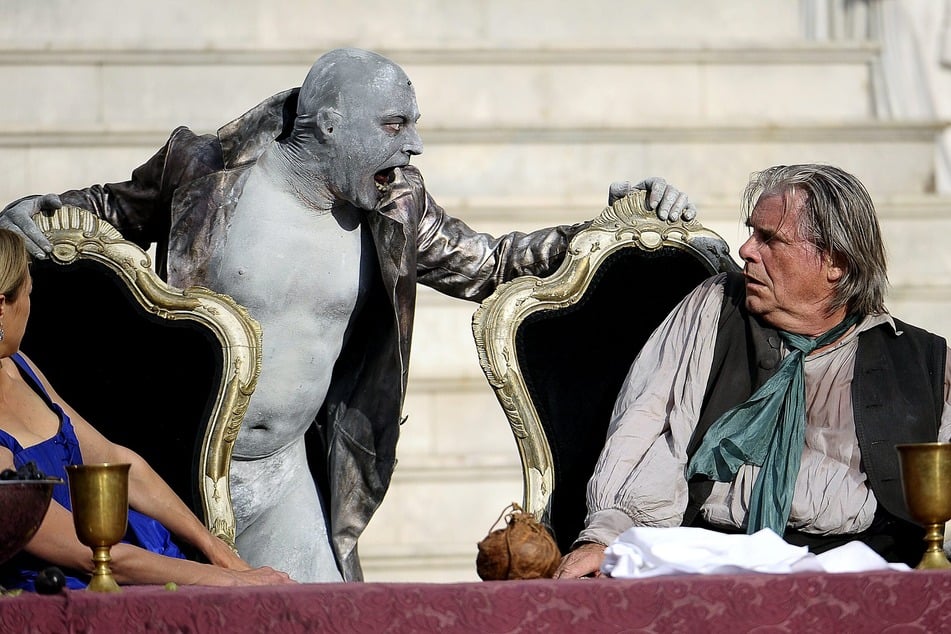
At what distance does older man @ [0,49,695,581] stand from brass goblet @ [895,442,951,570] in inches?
58.1

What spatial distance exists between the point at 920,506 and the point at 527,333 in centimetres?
145

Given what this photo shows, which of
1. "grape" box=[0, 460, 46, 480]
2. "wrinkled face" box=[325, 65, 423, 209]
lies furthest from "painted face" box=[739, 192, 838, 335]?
"grape" box=[0, 460, 46, 480]

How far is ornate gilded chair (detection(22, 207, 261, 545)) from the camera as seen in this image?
161 inches

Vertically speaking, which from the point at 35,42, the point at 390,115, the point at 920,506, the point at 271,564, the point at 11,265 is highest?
the point at 35,42

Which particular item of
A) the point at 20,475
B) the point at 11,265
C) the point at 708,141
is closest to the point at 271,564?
the point at 11,265

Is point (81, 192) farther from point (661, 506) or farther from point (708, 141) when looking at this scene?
point (708, 141)

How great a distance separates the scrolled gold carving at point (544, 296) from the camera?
166 inches

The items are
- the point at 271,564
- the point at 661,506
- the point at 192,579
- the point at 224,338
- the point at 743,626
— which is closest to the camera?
the point at 743,626

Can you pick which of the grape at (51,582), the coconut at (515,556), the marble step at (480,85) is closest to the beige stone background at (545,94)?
the marble step at (480,85)

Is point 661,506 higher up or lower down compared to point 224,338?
lower down

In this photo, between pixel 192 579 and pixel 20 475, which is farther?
pixel 192 579

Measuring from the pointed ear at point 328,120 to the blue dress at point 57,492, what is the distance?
0.89 metres

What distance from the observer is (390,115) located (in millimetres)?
4117

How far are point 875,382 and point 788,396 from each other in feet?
0.58
